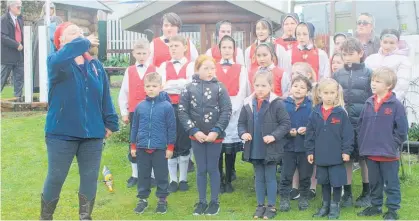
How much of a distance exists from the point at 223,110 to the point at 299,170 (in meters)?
1.02

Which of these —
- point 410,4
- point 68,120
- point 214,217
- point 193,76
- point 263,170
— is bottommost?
point 214,217

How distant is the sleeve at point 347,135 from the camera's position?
18.7ft

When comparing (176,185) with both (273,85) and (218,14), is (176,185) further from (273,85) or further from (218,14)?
(218,14)

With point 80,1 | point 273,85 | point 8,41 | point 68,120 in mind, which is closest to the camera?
point 68,120

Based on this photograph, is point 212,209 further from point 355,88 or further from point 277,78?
point 355,88

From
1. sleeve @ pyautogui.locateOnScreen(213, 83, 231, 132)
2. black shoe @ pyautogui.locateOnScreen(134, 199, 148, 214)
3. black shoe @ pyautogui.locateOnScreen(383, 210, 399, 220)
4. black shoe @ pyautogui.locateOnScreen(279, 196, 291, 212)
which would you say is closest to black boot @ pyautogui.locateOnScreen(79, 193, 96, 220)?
black shoe @ pyautogui.locateOnScreen(134, 199, 148, 214)

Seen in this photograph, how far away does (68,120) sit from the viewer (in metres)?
4.86

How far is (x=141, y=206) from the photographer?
5977 mm

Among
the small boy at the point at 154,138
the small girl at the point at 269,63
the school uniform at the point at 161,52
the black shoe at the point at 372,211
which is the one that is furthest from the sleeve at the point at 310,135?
the school uniform at the point at 161,52

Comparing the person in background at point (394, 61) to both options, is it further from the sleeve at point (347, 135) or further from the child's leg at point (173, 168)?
the child's leg at point (173, 168)

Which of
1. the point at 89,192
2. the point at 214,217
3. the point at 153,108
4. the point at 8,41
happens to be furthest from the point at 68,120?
the point at 8,41

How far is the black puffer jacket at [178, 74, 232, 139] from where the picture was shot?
5.91 meters

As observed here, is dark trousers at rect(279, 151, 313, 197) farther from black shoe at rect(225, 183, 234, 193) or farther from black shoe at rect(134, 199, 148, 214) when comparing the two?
black shoe at rect(134, 199, 148, 214)

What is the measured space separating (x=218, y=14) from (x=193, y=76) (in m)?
5.75
